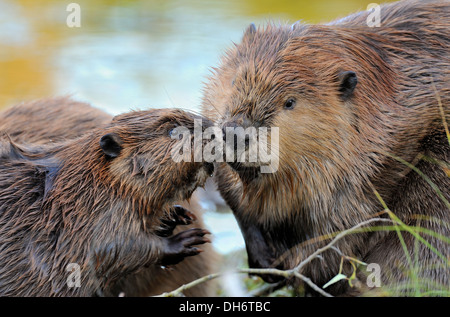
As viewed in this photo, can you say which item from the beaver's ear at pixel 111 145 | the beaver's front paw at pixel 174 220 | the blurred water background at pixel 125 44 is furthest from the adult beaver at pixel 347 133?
the blurred water background at pixel 125 44

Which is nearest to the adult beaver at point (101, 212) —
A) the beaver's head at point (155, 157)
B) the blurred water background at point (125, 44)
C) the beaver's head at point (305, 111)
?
the beaver's head at point (155, 157)

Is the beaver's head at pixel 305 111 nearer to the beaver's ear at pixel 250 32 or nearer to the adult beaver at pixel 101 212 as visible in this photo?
the beaver's ear at pixel 250 32

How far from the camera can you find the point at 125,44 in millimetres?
9719

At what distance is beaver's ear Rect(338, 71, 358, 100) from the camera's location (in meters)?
4.00

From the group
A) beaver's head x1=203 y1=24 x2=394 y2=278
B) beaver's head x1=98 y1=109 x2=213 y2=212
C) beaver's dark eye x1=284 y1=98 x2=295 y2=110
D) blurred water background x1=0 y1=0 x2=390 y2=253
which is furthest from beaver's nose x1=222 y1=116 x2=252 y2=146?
blurred water background x1=0 y1=0 x2=390 y2=253

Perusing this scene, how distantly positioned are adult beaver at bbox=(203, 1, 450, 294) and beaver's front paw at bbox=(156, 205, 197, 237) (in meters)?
0.34

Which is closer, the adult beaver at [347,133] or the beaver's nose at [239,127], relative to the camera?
the beaver's nose at [239,127]

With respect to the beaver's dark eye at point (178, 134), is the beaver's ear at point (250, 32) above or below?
above

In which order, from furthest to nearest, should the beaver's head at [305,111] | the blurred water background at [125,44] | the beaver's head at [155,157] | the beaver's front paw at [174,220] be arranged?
the blurred water background at [125,44] < the beaver's front paw at [174,220] < the beaver's head at [155,157] < the beaver's head at [305,111]

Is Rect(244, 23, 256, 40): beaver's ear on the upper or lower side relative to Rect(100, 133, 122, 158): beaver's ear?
upper

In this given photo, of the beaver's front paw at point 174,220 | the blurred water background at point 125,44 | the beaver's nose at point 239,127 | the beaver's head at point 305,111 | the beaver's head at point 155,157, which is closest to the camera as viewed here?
the beaver's nose at point 239,127

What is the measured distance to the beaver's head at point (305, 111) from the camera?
3957mm

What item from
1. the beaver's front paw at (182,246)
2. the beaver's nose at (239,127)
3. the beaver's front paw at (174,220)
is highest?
the beaver's nose at (239,127)

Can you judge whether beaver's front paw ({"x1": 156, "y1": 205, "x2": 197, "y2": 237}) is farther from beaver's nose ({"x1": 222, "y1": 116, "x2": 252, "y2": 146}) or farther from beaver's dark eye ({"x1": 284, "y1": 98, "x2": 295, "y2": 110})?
beaver's dark eye ({"x1": 284, "y1": 98, "x2": 295, "y2": 110})
